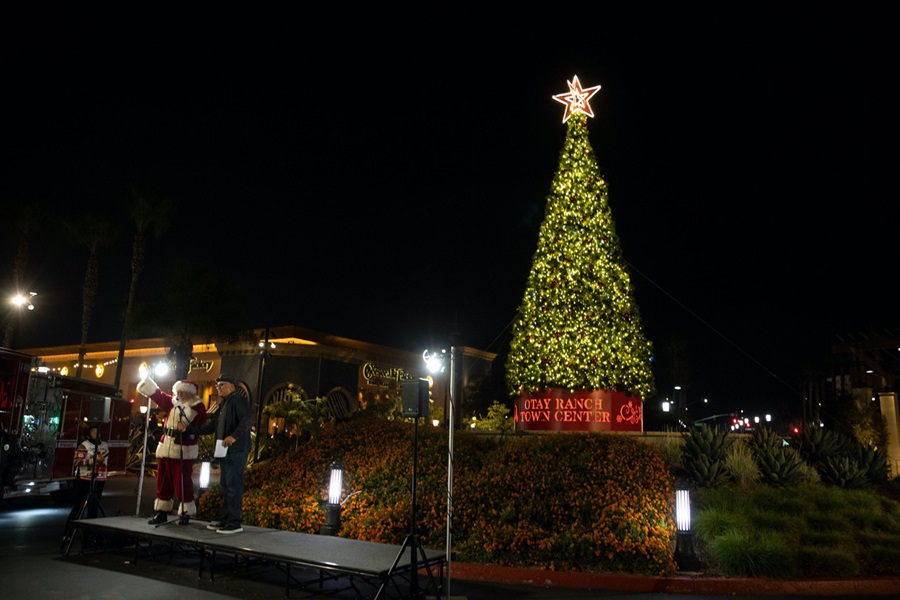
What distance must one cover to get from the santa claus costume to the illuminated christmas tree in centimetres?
1053

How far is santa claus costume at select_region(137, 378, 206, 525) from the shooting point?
29.6 ft

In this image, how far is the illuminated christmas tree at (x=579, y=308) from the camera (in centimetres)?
1772

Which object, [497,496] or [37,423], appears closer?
[497,496]

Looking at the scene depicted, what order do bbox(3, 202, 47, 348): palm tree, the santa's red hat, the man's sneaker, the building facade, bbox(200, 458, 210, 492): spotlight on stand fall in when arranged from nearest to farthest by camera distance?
the man's sneaker
the santa's red hat
bbox(200, 458, 210, 492): spotlight on stand
bbox(3, 202, 47, 348): palm tree
the building facade

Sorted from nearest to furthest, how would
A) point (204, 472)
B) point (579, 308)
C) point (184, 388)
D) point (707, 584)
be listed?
1. point (707, 584)
2. point (184, 388)
3. point (204, 472)
4. point (579, 308)

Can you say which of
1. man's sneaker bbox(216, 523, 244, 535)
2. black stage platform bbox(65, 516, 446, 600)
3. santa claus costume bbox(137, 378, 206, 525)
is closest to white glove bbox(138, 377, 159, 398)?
santa claus costume bbox(137, 378, 206, 525)

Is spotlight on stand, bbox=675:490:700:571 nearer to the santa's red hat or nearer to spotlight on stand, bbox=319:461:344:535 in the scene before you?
spotlight on stand, bbox=319:461:344:535

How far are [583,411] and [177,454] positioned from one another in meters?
11.2

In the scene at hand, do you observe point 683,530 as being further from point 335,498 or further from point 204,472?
point 204,472

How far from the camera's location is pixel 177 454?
9055mm

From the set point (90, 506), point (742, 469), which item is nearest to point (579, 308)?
point (742, 469)

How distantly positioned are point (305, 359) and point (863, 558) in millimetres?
32456

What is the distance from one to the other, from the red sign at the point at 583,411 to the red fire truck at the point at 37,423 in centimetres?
1025

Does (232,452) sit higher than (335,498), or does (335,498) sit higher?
(232,452)
